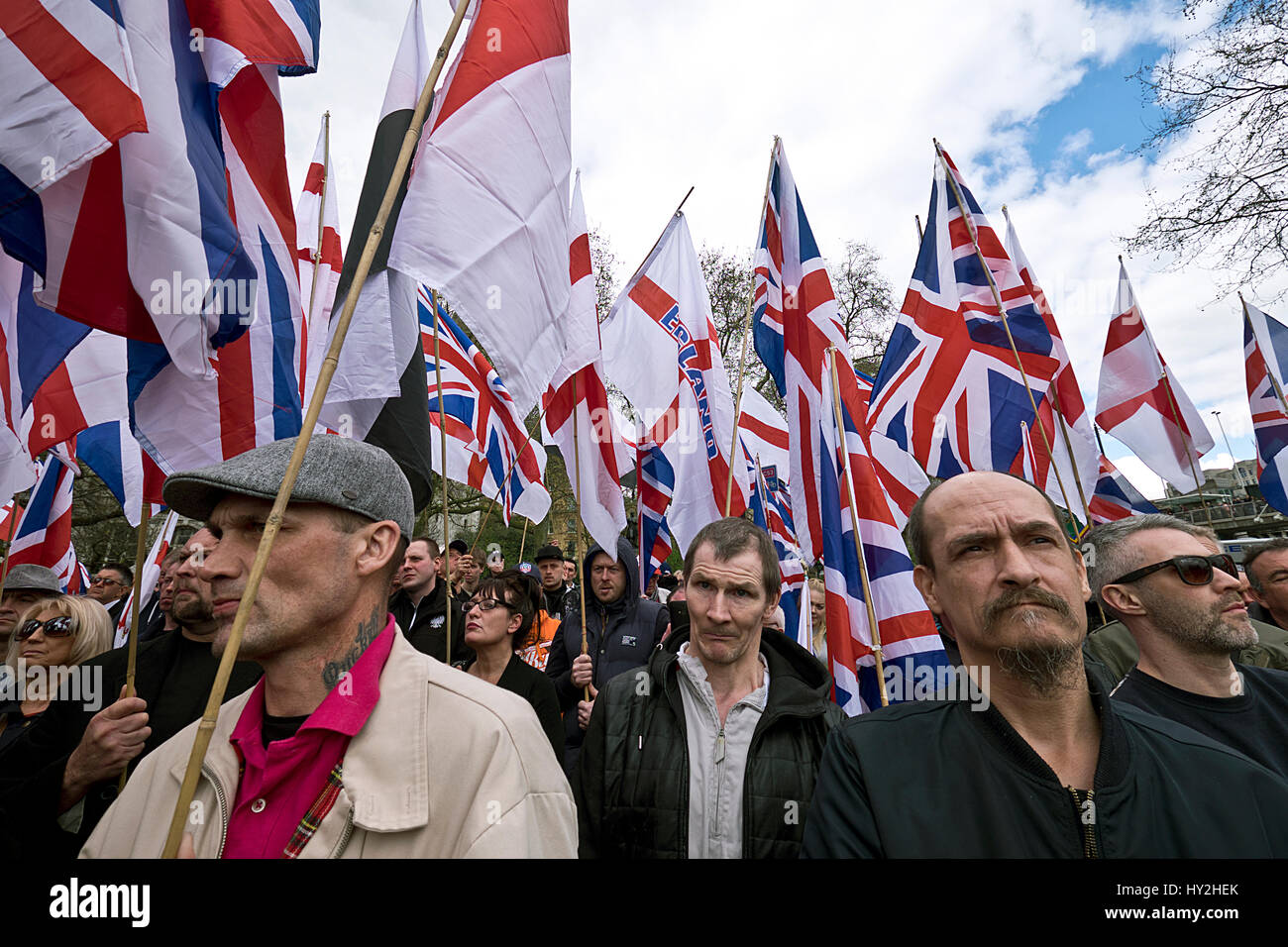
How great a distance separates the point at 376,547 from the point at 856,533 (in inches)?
109

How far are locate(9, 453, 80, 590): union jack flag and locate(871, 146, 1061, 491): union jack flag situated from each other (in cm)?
702

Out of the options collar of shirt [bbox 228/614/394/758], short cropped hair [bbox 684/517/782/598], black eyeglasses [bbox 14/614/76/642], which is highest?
short cropped hair [bbox 684/517/782/598]

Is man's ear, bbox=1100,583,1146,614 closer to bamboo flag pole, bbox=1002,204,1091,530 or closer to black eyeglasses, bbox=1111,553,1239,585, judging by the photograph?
black eyeglasses, bbox=1111,553,1239,585

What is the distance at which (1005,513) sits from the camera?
1830mm

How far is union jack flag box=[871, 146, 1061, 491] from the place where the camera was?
17.1ft

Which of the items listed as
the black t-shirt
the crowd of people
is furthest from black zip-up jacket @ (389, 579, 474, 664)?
the black t-shirt

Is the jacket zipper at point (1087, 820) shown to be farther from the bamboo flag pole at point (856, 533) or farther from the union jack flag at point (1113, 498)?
the union jack flag at point (1113, 498)

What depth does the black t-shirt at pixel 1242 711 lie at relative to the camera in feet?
7.29

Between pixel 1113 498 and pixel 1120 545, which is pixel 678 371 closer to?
pixel 1120 545

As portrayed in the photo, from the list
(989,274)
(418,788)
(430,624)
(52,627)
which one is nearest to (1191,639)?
(418,788)

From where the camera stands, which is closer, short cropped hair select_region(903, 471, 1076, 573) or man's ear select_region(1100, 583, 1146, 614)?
short cropped hair select_region(903, 471, 1076, 573)

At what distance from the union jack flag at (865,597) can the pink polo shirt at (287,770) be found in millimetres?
2840

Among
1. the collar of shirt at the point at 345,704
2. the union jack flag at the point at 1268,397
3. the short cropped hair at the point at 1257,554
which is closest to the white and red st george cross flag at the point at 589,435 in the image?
the collar of shirt at the point at 345,704
